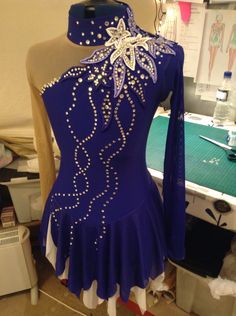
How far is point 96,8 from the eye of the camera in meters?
0.56

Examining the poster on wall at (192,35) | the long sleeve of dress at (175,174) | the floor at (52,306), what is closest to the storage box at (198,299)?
the floor at (52,306)

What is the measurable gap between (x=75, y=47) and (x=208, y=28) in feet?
3.09

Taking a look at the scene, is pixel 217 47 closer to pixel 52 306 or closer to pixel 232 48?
pixel 232 48

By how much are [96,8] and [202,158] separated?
0.67m

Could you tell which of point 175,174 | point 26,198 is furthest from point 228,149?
point 26,198

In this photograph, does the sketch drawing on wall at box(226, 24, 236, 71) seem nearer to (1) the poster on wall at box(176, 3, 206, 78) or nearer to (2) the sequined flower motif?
(1) the poster on wall at box(176, 3, 206, 78)

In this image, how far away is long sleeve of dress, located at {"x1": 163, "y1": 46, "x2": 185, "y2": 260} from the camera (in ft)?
2.12

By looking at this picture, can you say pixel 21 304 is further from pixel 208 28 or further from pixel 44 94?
pixel 208 28

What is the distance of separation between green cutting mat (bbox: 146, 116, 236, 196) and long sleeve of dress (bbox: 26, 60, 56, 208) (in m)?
0.36

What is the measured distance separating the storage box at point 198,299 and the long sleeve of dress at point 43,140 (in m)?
0.66

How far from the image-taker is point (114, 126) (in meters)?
0.59

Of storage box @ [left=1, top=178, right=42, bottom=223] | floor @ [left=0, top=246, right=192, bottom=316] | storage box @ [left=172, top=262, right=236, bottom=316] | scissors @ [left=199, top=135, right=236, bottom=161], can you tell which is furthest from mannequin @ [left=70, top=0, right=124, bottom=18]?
floor @ [left=0, top=246, right=192, bottom=316]

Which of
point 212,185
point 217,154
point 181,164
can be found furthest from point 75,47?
point 217,154

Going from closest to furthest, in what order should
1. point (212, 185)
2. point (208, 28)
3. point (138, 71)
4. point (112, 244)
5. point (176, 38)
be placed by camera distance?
point (138, 71) < point (112, 244) < point (212, 185) < point (208, 28) < point (176, 38)
